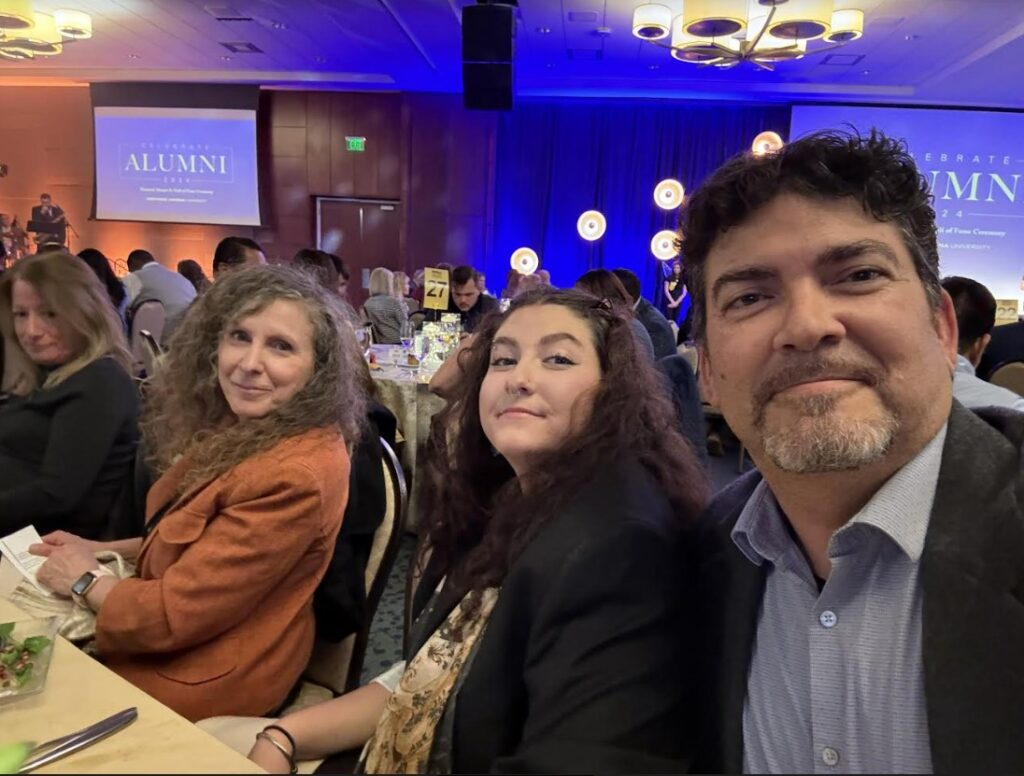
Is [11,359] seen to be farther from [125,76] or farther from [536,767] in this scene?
[125,76]

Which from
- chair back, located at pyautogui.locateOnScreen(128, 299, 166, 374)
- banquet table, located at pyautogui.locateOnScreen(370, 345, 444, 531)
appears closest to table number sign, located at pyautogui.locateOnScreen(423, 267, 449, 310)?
banquet table, located at pyautogui.locateOnScreen(370, 345, 444, 531)

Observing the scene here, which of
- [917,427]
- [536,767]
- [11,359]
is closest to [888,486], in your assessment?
[917,427]

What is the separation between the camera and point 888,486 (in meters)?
0.85

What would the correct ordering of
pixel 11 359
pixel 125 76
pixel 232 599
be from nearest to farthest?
pixel 232 599, pixel 11 359, pixel 125 76

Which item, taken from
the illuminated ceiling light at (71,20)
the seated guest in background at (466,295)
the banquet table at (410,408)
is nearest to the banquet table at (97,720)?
the banquet table at (410,408)

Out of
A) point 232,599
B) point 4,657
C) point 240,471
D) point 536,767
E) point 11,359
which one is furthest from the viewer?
point 11,359

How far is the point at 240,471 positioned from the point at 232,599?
0.27 metres

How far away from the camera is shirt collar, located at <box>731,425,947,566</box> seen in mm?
817

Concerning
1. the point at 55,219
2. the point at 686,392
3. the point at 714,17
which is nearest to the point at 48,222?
the point at 55,219

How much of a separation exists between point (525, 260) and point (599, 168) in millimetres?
1823

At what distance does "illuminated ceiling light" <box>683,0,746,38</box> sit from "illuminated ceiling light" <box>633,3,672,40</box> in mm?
504

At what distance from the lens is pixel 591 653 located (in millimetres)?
871

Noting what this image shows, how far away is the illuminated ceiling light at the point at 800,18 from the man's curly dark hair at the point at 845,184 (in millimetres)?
5353

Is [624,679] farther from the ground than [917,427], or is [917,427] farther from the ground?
[917,427]
